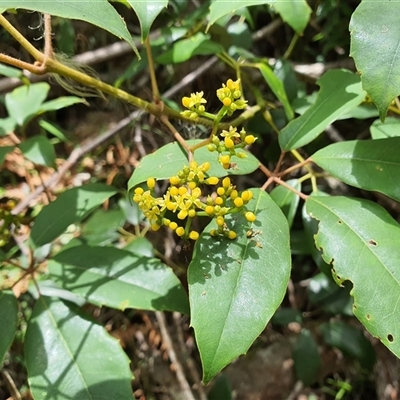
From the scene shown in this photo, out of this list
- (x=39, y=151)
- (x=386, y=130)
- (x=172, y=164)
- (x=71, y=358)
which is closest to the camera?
(x=172, y=164)

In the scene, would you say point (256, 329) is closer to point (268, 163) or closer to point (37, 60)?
point (37, 60)

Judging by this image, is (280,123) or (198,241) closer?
(198,241)

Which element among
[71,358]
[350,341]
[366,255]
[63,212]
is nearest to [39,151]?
[63,212]

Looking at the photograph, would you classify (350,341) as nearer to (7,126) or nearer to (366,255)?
(366,255)

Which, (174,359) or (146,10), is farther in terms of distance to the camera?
(174,359)

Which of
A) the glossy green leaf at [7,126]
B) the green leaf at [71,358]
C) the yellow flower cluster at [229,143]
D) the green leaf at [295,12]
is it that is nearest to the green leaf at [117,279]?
the green leaf at [71,358]

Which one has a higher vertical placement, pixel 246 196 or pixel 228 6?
pixel 228 6

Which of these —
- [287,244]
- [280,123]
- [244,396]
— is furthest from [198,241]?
[244,396]
